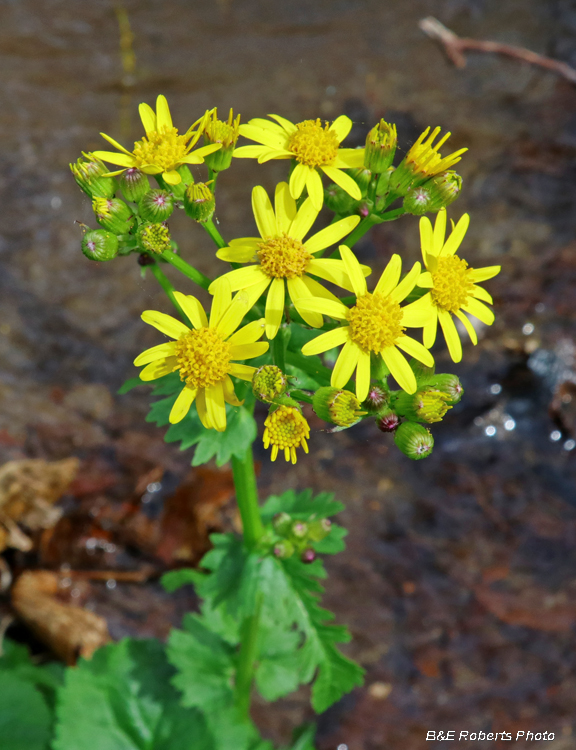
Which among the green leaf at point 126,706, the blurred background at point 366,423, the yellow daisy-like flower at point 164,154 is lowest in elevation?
the green leaf at point 126,706

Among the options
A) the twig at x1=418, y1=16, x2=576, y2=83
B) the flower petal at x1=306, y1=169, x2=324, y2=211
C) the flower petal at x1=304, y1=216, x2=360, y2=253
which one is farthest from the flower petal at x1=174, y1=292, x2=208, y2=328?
the twig at x1=418, y1=16, x2=576, y2=83

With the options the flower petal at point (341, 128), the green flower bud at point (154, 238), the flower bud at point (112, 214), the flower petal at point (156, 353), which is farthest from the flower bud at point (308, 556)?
the flower petal at point (341, 128)

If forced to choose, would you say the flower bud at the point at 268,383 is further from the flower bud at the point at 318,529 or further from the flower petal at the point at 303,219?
the flower bud at the point at 318,529

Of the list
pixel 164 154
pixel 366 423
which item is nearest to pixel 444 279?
pixel 164 154

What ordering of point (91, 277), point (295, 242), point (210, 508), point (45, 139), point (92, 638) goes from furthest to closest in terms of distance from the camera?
point (45, 139)
point (91, 277)
point (210, 508)
point (92, 638)
point (295, 242)

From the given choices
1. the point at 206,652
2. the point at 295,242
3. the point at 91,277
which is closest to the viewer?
the point at 295,242

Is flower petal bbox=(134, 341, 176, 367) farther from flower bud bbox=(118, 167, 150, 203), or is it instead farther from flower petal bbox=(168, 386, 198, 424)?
flower bud bbox=(118, 167, 150, 203)

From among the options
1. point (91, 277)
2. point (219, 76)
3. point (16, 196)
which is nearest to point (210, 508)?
point (91, 277)

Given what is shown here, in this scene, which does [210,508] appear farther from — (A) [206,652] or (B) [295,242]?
(B) [295,242]
